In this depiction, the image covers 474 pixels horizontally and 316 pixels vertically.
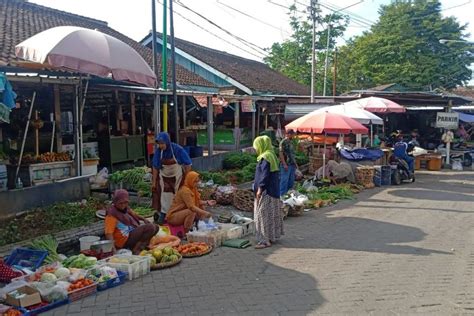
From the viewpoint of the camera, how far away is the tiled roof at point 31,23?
41.3 ft

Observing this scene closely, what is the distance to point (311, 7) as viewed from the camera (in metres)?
22.3

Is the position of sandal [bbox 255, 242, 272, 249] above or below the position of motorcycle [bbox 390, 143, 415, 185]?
below

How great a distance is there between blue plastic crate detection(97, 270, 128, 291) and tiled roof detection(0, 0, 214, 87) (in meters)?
7.15

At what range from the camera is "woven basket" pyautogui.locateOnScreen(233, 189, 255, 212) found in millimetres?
10039

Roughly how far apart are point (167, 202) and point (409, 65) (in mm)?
28513

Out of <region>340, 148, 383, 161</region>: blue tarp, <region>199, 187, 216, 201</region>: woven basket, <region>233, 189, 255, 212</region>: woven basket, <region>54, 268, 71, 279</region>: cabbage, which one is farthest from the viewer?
<region>340, 148, 383, 161</region>: blue tarp

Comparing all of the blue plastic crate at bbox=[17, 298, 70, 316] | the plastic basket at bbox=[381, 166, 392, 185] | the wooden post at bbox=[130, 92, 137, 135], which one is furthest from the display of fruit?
the plastic basket at bbox=[381, 166, 392, 185]

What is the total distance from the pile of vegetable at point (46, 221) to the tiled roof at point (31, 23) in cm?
408

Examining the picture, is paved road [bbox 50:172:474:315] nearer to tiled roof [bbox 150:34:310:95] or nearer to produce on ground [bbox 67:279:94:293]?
produce on ground [bbox 67:279:94:293]

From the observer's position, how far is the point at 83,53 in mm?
7062

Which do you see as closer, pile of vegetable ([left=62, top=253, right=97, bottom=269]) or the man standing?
pile of vegetable ([left=62, top=253, right=97, bottom=269])

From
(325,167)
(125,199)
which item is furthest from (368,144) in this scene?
(125,199)

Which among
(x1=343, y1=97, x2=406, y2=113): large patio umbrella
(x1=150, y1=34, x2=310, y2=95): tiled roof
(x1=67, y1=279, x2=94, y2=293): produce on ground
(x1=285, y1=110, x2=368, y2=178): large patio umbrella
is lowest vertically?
(x1=67, y1=279, x2=94, y2=293): produce on ground

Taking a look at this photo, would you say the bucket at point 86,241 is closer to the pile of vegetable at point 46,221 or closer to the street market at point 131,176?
the street market at point 131,176
